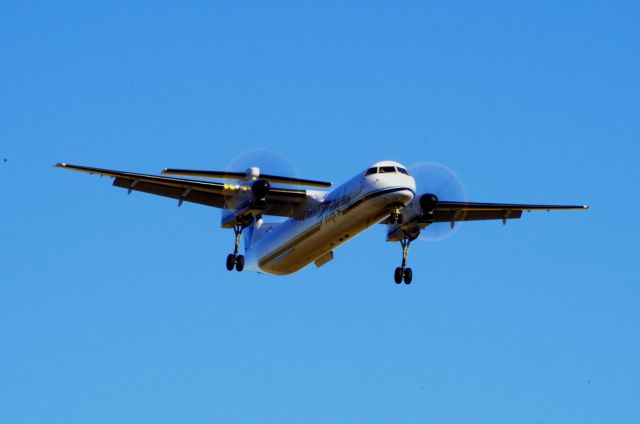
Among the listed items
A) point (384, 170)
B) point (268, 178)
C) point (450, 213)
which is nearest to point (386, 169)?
point (384, 170)

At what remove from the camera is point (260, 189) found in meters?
40.5

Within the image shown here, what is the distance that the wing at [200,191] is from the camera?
3991cm

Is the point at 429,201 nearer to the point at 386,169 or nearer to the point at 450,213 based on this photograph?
the point at 450,213

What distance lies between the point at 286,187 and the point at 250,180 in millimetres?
1496

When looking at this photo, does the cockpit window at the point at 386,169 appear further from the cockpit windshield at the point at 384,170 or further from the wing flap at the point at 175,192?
the wing flap at the point at 175,192

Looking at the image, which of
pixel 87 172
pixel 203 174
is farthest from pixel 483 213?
pixel 87 172

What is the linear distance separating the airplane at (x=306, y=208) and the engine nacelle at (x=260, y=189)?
34mm

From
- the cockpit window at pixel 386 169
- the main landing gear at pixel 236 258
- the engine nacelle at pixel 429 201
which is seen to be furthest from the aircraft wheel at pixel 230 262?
the cockpit window at pixel 386 169

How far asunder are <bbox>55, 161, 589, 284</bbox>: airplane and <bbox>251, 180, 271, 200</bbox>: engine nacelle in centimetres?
3

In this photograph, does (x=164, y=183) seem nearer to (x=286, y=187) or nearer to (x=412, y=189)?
(x=286, y=187)

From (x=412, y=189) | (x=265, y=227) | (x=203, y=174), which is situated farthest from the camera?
(x=265, y=227)

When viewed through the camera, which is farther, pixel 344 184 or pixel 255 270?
pixel 255 270

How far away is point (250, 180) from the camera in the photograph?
4125 cm

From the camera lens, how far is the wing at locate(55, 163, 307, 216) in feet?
131
